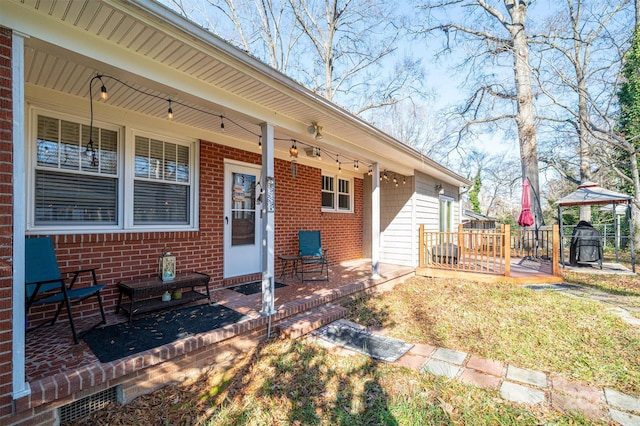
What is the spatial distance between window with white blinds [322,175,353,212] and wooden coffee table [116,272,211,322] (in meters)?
3.93

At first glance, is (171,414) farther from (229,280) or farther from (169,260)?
(229,280)

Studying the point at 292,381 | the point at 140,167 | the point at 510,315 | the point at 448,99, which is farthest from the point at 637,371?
the point at 448,99

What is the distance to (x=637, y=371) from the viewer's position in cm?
277

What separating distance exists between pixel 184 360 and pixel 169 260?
150 centimetres

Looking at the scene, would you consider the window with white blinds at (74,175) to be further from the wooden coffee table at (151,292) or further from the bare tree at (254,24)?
the bare tree at (254,24)

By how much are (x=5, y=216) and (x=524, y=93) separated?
13.5 meters

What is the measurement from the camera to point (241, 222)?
17.5 ft

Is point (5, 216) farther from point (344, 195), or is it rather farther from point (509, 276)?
point (509, 276)

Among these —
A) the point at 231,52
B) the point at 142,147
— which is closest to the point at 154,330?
the point at 142,147

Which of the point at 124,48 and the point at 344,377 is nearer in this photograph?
the point at 124,48

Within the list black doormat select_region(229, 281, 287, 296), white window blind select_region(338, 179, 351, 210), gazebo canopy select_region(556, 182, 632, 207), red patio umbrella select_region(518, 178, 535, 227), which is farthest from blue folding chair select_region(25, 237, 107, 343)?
gazebo canopy select_region(556, 182, 632, 207)

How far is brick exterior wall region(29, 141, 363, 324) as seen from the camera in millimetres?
3498

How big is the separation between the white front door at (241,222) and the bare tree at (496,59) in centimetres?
973

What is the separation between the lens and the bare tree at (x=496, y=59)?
10695 mm
